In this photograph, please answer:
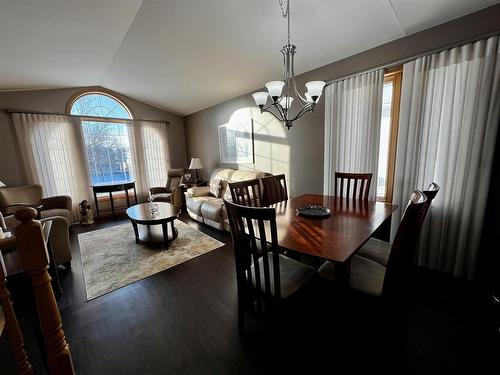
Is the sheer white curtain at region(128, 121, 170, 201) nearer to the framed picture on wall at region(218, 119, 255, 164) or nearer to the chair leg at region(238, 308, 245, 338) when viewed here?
the framed picture on wall at region(218, 119, 255, 164)

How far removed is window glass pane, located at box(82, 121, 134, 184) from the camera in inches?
181

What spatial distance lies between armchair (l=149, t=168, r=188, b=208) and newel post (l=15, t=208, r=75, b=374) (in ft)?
11.9

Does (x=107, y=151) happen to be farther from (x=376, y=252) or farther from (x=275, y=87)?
(x=376, y=252)

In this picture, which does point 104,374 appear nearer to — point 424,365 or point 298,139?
point 424,365

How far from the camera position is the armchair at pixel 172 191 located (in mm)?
4477

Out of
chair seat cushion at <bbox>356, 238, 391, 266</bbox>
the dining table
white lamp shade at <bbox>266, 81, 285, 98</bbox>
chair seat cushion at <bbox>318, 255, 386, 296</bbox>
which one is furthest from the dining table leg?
white lamp shade at <bbox>266, 81, 285, 98</bbox>

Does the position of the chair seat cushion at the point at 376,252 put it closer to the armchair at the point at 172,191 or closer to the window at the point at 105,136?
the armchair at the point at 172,191

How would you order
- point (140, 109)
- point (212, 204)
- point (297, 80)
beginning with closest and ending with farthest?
point (297, 80), point (212, 204), point (140, 109)

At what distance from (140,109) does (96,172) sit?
177 cm

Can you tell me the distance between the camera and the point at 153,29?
259 cm

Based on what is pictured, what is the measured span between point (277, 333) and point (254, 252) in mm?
748

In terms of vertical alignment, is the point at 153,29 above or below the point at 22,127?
above

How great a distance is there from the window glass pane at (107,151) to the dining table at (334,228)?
14.5 ft

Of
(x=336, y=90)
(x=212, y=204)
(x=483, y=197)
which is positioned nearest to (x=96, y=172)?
(x=212, y=204)
